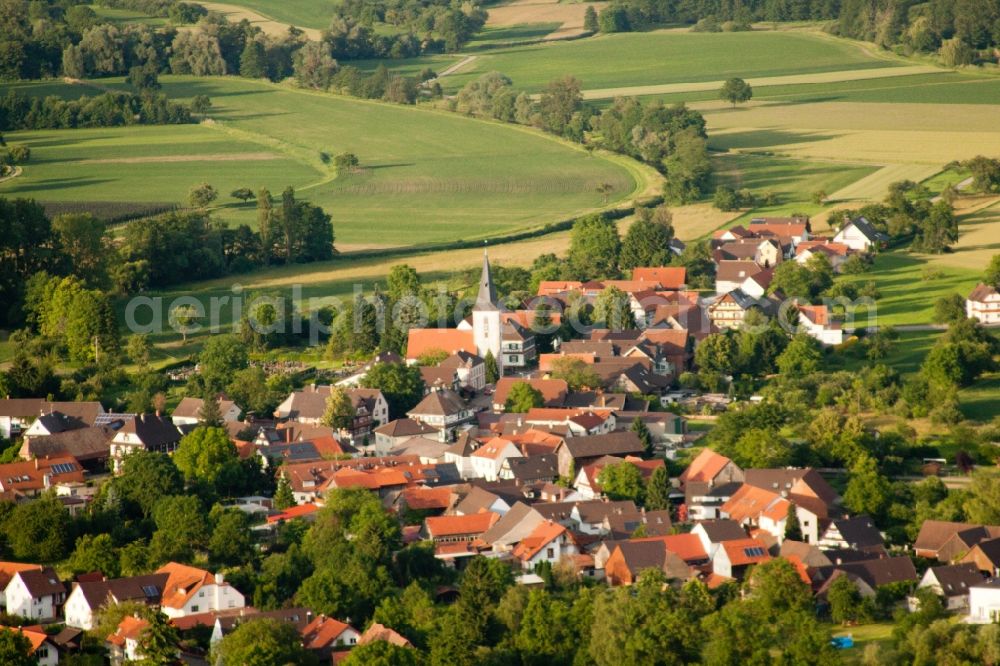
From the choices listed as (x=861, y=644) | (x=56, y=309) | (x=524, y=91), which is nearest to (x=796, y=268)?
(x=56, y=309)

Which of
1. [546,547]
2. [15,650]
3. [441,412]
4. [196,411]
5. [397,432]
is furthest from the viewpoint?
[196,411]

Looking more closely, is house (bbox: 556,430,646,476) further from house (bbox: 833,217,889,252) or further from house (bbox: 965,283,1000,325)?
house (bbox: 833,217,889,252)

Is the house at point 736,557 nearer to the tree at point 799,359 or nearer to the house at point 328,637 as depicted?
the house at point 328,637

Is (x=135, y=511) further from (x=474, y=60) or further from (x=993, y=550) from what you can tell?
(x=474, y=60)

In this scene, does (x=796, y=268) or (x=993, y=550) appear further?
(x=796, y=268)

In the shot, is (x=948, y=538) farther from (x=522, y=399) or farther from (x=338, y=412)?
(x=338, y=412)

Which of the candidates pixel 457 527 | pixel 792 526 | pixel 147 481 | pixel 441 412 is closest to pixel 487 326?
pixel 441 412
